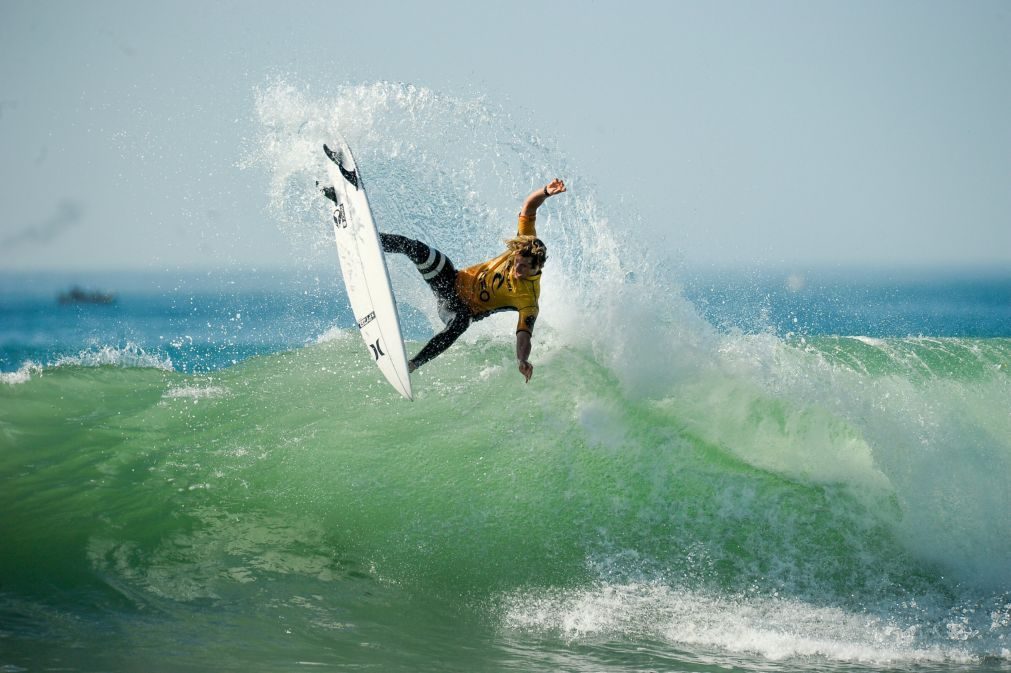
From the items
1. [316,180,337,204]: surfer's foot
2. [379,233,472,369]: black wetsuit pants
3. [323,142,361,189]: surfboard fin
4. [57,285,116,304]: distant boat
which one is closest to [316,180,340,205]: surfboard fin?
[316,180,337,204]: surfer's foot

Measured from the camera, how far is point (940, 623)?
5934mm

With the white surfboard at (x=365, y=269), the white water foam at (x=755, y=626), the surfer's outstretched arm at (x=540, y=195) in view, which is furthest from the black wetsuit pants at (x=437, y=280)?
the white water foam at (x=755, y=626)

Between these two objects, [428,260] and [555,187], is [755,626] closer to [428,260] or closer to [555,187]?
[555,187]

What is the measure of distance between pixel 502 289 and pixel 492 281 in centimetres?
11

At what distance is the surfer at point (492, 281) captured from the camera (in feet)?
21.2

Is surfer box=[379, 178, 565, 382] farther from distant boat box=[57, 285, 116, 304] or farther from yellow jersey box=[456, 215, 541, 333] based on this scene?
distant boat box=[57, 285, 116, 304]

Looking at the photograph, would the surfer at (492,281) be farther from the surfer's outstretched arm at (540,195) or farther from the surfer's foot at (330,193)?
the surfer's foot at (330,193)

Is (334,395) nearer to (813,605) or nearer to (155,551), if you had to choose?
(155,551)

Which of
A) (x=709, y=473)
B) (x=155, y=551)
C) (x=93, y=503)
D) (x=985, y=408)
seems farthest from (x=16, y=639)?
(x=985, y=408)

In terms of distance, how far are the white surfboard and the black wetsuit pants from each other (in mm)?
169

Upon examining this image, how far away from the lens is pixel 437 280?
683cm

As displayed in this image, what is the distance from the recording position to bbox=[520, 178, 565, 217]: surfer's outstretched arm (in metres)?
6.39

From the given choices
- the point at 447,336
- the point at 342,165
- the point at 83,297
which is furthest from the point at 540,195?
Answer: the point at 83,297

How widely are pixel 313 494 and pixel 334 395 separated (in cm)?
182
